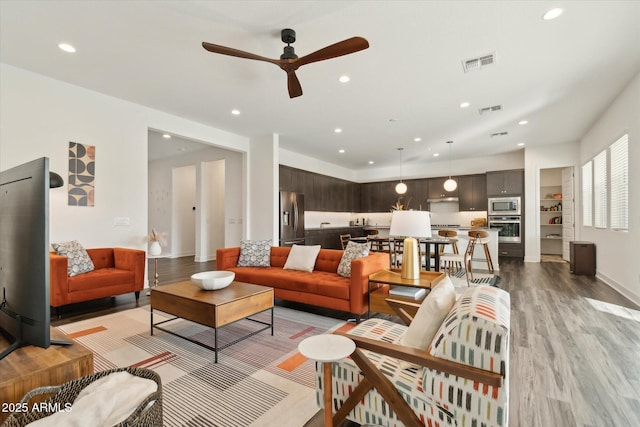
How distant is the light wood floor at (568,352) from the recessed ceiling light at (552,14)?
116 inches

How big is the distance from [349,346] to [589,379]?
2041 mm

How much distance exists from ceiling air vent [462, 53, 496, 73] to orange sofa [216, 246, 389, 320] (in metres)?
2.46

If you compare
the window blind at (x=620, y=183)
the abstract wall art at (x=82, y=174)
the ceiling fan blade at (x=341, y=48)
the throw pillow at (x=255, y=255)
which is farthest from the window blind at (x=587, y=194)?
the abstract wall art at (x=82, y=174)

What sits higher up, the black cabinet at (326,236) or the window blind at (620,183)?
the window blind at (620,183)

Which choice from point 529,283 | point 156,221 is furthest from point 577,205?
point 156,221

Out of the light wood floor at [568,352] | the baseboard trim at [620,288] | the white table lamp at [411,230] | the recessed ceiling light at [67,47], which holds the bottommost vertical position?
the light wood floor at [568,352]

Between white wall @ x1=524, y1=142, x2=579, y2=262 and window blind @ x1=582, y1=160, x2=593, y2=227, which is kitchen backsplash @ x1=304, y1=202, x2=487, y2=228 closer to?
white wall @ x1=524, y1=142, x2=579, y2=262

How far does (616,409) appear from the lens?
175cm

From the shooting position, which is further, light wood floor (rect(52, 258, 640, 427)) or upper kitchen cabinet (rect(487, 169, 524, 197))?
upper kitchen cabinet (rect(487, 169, 524, 197))

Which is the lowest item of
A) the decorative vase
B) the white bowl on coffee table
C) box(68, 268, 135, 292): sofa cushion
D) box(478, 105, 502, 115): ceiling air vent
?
box(68, 268, 135, 292): sofa cushion

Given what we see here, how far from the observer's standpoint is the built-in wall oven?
759 cm

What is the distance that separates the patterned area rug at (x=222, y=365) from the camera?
175cm

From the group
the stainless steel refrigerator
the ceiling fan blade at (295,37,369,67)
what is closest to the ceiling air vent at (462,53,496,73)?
the ceiling fan blade at (295,37,369,67)

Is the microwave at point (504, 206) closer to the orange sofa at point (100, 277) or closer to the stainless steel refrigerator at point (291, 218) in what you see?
the stainless steel refrigerator at point (291, 218)
